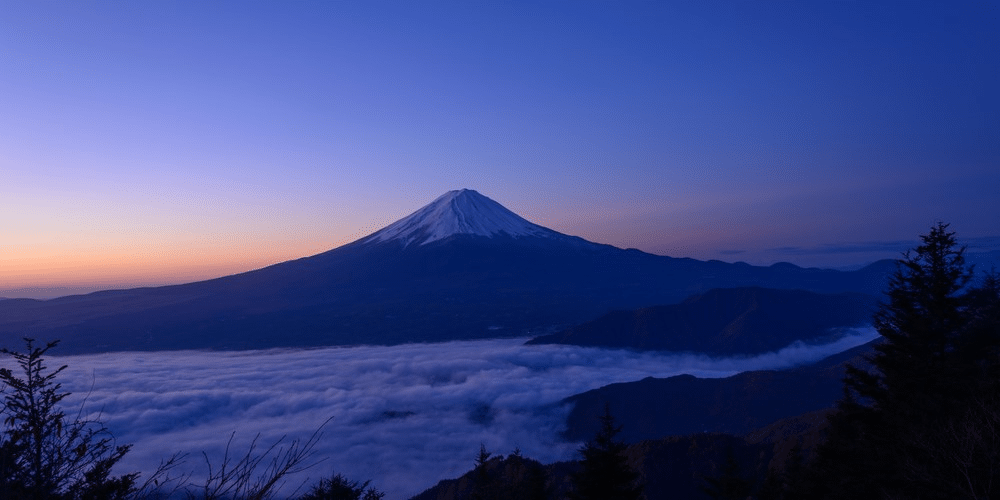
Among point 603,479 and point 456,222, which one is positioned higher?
point 456,222

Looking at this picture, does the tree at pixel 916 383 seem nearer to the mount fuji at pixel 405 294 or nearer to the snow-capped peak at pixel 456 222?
the mount fuji at pixel 405 294

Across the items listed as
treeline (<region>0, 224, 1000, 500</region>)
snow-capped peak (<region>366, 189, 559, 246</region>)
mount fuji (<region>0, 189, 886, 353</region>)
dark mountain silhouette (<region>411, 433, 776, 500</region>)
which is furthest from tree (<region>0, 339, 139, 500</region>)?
snow-capped peak (<region>366, 189, 559, 246</region>)

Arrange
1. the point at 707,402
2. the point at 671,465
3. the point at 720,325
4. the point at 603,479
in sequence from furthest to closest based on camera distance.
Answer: the point at 720,325 → the point at 707,402 → the point at 671,465 → the point at 603,479

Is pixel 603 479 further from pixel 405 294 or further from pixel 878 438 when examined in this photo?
pixel 405 294

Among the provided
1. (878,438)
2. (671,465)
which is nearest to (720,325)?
(671,465)

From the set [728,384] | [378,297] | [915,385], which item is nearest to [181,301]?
[378,297]
